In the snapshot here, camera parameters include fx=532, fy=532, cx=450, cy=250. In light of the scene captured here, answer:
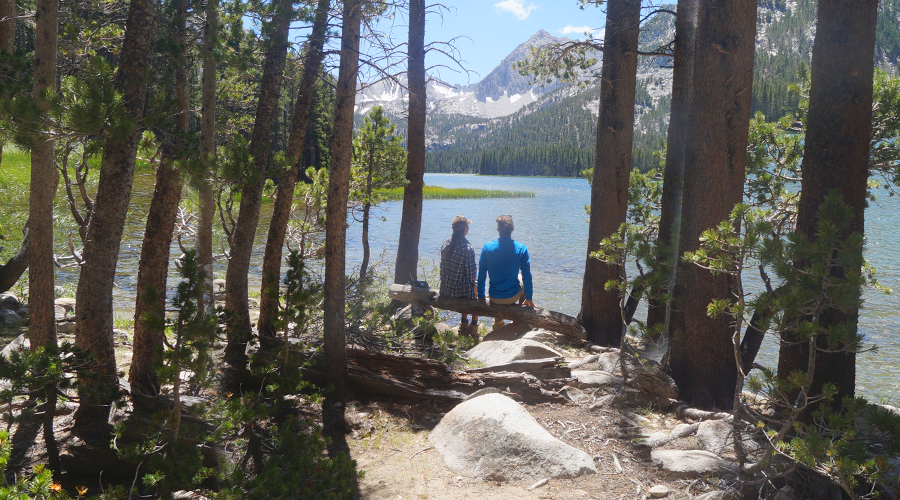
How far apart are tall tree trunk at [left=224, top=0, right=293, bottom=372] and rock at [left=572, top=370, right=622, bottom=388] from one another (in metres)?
3.59

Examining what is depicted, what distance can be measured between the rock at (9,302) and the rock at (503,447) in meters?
7.27

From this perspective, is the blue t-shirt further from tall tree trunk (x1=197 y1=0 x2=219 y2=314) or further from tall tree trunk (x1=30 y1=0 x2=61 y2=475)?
tall tree trunk (x1=30 y1=0 x2=61 y2=475)

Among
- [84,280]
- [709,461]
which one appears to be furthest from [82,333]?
[709,461]

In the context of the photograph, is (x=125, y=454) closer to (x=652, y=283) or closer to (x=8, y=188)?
(x=652, y=283)

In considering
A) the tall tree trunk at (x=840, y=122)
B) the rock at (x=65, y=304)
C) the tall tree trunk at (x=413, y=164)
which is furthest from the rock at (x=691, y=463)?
the rock at (x=65, y=304)

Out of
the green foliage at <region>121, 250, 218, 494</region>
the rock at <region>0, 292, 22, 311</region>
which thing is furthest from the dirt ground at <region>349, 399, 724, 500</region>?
the rock at <region>0, 292, 22, 311</region>

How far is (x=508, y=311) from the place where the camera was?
7219mm

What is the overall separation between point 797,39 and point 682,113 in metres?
208

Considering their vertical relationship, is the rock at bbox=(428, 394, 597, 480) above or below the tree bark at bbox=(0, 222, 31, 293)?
below

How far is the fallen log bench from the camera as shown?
7.14m

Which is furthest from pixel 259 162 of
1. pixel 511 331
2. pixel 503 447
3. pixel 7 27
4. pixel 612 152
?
pixel 612 152

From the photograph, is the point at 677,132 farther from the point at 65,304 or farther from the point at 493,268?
the point at 65,304

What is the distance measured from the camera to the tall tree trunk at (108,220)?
374cm

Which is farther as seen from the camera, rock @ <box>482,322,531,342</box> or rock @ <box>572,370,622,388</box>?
rock @ <box>482,322,531,342</box>
